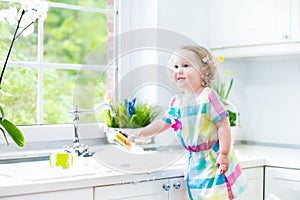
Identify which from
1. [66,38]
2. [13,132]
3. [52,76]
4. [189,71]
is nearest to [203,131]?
[189,71]

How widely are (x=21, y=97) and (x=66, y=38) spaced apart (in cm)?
176

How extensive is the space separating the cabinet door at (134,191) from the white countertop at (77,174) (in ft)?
0.07

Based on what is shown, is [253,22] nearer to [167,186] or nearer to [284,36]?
[284,36]

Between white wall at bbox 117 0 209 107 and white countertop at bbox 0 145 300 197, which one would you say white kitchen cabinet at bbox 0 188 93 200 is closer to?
white countertop at bbox 0 145 300 197

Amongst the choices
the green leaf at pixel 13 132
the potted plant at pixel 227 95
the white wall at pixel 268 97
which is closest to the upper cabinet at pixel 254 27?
the potted plant at pixel 227 95

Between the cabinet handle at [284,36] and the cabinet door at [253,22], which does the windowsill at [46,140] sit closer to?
the cabinet door at [253,22]

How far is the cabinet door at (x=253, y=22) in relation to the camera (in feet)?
8.64

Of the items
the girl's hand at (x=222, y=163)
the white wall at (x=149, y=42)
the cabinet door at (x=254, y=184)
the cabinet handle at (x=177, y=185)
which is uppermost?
the white wall at (x=149, y=42)

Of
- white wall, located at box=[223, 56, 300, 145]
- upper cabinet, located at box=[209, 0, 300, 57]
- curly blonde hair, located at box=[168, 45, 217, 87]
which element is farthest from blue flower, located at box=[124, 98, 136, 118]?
white wall, located at box=[223, 56, 300, 145]

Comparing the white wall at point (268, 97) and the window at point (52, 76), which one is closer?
the window at point (52, 76)

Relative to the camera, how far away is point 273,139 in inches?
120

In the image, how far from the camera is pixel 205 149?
198cm

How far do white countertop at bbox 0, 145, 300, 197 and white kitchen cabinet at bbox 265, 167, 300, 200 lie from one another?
30 millimetres

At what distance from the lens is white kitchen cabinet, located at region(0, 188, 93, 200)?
165 centimetres
